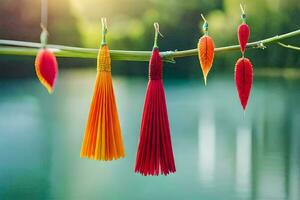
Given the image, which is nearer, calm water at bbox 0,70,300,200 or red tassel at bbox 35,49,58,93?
red tassel at bbox 35,49,58,93

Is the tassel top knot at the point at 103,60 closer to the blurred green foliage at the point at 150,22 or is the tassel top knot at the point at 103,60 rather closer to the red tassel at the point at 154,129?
the red tassel at the point at 154,129

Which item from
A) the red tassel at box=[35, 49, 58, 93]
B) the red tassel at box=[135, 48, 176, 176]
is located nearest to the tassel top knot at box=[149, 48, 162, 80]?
the red tassel at box=[135, 48, 176, 176]

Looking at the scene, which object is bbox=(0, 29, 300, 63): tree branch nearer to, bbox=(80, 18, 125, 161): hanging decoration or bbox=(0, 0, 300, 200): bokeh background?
bbox=(80, 18, 125, 161): hanging decoration

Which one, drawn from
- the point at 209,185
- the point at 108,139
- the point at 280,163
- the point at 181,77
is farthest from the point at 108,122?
the point at 280,163

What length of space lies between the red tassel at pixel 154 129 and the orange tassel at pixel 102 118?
0.12 feet

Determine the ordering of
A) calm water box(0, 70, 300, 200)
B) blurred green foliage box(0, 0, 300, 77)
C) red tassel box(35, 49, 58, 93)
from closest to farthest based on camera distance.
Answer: red tassel box(35, 49, 58, 93), blurred green foliage box(0, 0, 300, 77), calm water box(0, 70, 300, 200)

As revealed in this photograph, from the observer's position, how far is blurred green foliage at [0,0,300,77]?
1424mm

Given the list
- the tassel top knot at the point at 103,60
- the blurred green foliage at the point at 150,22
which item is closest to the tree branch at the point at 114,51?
the tassel top knot at the point at 103,60

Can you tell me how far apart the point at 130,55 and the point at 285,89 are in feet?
4.24

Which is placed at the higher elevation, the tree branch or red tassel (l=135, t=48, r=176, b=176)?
the tree branch

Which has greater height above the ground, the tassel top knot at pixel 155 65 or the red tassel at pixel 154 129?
the tassel top knot at pixel 155 65

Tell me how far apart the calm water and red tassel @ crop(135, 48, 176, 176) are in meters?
1.00

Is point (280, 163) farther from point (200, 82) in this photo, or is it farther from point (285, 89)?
point (200, 82)

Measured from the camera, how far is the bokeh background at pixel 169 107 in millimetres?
1483
